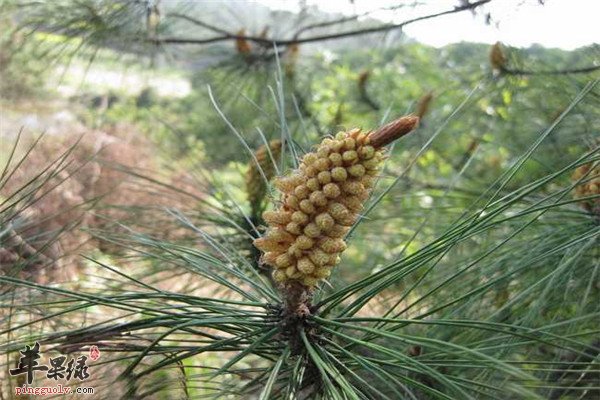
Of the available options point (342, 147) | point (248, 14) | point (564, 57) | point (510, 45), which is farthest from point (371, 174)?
point (248, 14)

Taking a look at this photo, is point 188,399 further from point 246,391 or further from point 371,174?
point 371,174

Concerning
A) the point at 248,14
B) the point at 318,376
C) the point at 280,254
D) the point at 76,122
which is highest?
the point at 76,122

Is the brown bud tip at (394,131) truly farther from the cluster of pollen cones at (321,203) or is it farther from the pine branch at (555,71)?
the pine branch at (555,71)

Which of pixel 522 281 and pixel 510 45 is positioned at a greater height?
pixel 510 45

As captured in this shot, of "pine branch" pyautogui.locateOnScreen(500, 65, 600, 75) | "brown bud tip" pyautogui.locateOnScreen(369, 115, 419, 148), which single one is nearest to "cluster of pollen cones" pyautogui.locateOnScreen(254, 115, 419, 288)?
"brown bud tip" pyautogui.locateOnScreen(369, 115, 419, 148)

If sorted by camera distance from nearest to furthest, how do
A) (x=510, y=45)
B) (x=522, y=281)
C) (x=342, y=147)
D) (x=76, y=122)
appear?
(x=342, y=147), (x=522, y=281), (x=510, y=45), (x=76, y=122)

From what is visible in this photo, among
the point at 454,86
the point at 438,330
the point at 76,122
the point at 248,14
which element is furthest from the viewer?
the point at 76,122

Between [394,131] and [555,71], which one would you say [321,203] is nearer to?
[394,131]

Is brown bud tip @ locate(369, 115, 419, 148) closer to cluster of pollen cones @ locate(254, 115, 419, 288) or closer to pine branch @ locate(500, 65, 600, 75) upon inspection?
cluster of pollen cones @ locate(254, 115, 419, 288)

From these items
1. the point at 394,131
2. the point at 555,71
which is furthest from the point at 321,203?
the point at 555,71
